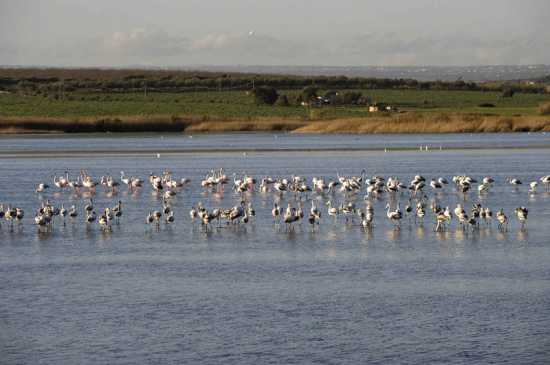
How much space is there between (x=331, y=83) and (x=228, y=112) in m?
53.3

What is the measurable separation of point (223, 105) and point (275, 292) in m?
85.5

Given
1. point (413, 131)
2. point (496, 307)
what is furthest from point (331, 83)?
point (496, 307)

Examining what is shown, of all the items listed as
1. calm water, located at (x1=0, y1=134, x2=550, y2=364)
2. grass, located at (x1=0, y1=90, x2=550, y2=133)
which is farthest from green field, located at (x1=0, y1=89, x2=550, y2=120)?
calm water, located at (x1=0, y1=134, x2=550, y2=364)

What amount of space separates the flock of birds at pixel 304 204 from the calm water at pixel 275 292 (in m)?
0.38

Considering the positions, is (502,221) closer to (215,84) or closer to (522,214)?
(522,214)

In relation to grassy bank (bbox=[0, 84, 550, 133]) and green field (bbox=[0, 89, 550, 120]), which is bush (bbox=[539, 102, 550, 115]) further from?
green field (bbox=[0, 89, 550, 120])

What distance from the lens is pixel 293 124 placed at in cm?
8150

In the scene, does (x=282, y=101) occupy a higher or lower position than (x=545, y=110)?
lower

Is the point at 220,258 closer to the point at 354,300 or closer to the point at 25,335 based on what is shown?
the point at 354,300

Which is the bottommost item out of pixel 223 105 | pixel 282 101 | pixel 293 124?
pixel 293 124

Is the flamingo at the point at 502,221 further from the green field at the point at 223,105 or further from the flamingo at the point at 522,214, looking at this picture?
the green field at the point at 223,105

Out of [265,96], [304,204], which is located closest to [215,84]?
[265,96]

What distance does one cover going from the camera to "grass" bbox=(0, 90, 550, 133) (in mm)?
75188

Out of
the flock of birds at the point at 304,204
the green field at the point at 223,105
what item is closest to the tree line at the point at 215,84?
the green field at the point at 223,105
